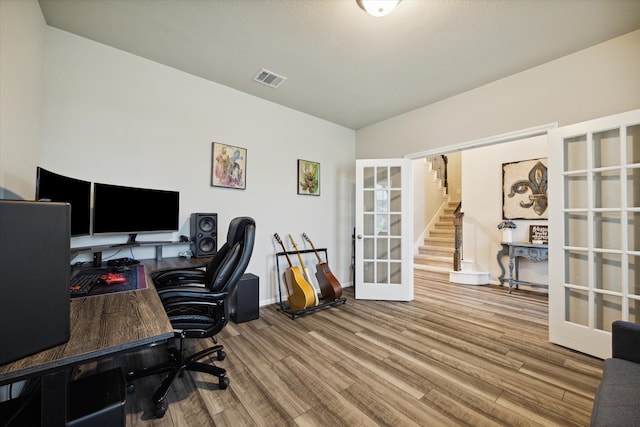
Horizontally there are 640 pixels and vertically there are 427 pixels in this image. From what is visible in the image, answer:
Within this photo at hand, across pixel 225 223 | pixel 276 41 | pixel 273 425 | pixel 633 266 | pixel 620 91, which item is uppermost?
pixel 276 41

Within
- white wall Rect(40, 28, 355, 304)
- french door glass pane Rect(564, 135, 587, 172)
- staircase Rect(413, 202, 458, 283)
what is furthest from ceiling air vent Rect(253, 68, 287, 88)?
staircase Rect(413, 202, 458, 283)

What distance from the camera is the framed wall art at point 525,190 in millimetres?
4082

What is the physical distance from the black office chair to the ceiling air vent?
1769 mm

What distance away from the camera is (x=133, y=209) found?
86.5 inches

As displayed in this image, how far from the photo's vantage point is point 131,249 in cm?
237

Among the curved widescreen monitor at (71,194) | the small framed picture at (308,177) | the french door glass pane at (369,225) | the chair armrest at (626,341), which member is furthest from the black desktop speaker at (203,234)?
the chair armrest at (626,341)

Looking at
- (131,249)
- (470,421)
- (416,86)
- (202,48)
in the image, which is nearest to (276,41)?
(202,48)

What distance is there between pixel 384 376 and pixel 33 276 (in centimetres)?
196

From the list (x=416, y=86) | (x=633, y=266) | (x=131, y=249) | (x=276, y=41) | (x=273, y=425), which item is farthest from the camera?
(x=416, y=86)

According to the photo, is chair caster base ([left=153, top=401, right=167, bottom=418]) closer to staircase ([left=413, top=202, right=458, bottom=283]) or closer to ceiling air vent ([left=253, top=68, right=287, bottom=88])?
ceiling air vent ([left=253, top=68, right=287, bottom=88])

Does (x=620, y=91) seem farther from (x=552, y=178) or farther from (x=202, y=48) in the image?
(x=202, y=48)

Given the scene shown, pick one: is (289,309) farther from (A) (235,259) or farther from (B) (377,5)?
(B) (377,5)

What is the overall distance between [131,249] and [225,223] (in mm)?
913

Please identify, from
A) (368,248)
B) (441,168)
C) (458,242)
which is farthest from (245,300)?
(441,168)
